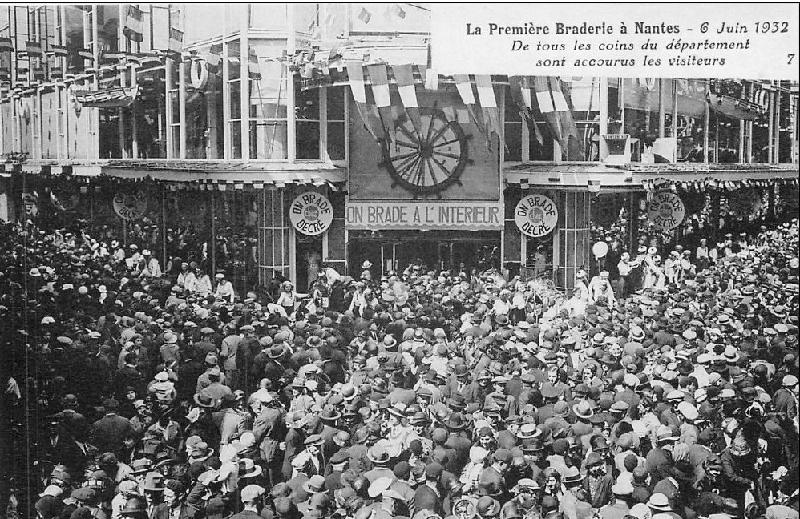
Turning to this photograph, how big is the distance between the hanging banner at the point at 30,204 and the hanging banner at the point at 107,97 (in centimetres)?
76

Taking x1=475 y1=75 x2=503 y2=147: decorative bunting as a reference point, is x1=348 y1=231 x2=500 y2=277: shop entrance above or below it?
below

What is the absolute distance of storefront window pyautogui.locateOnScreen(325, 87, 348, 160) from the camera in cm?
661

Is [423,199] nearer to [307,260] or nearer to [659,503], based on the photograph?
[307,260]

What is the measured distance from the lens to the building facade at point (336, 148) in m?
6.52

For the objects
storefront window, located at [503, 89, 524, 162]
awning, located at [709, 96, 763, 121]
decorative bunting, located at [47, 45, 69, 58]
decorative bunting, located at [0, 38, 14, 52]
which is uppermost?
decorative bunting, located at [0, 38, 14, 52]

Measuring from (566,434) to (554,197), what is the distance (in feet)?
5.45

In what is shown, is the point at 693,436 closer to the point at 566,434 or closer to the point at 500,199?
the point at 566,434

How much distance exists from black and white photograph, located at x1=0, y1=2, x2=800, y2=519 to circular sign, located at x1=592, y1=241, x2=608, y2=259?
0.11 metres

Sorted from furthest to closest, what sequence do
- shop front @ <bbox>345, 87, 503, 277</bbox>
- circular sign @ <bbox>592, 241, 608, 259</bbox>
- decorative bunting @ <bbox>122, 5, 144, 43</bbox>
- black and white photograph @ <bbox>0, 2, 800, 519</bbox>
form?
circular sign @ <bbox>592, 241, 608, 259</bbox> → shop front @ <bbox>345, 87, 503, 277</bbox> → decorative bunting @ <bbox>122, 5, 144, 43</bbox> → black and white photograph @ <bbox>0, 2, 800, 519</bbox>

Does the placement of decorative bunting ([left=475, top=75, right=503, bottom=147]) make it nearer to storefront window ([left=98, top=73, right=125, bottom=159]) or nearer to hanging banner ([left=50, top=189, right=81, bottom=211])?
storefront window ([left=98, top=73, right=125, bottom=159])

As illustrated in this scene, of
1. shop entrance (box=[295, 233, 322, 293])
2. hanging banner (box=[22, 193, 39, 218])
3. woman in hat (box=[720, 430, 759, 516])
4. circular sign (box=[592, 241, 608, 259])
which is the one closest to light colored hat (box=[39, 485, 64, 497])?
hanging banner (box=[22, 193, 39, 218])

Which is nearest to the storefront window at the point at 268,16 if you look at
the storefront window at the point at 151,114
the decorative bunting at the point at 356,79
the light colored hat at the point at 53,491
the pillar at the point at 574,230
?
the decorative bunting at the point at 356,79

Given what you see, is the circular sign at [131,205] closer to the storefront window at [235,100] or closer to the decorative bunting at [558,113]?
the storefront window at [235,100]

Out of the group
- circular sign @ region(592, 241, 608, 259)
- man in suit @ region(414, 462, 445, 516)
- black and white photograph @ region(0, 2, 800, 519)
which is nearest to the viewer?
man in suit @ region(414, 462, 445, 516)
